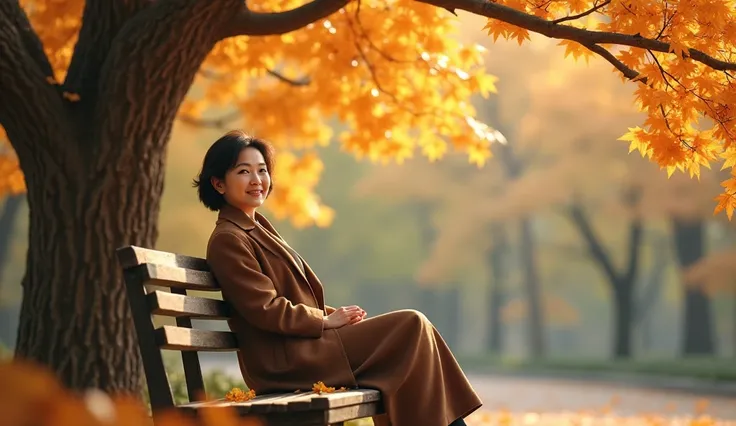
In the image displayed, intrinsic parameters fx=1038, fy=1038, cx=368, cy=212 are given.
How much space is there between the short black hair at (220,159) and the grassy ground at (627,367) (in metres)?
13.8

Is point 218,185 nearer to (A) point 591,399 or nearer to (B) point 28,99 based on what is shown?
(B) point 28,99

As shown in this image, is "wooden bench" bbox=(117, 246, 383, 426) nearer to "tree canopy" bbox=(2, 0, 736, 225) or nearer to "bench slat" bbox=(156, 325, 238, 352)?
"bench slat" bbox=(156, 325, 238, 352)

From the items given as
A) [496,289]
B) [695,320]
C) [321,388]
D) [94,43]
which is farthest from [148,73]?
[496,289]

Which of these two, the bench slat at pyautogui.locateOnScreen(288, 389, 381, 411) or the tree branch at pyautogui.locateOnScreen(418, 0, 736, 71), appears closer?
the bench slat at pyautogui.locateOnScreen(288, 389, 381, 411)

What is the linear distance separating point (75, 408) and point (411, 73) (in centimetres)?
655

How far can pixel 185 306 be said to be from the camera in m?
3.67

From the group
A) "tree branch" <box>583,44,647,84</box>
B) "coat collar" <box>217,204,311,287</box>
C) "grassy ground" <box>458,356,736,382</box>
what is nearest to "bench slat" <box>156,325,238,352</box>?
"coat collar" <box>217,204,311,287</box>

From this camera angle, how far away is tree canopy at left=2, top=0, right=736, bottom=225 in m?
4.39

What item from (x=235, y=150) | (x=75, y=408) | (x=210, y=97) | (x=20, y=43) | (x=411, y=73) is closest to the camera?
(x=75, y=408)

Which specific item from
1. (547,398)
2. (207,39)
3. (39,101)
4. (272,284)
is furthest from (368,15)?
(547,398)

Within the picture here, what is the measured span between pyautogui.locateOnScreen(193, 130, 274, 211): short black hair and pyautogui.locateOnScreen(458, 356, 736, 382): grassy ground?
13774 millimetres

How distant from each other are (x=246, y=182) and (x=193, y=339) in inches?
29.3

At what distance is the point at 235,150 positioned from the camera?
4133 millimetres

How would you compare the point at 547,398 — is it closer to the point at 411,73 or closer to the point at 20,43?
the point at 411,73
